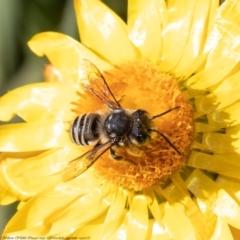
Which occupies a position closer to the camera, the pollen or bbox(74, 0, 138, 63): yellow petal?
the pollen

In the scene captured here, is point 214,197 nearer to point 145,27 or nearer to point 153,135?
point 153,135

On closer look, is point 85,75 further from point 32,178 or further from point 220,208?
point 220,208

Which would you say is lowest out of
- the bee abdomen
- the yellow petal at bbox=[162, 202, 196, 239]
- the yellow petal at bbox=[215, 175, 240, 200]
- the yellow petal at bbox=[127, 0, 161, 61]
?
the yellow petal at bbox=[162, 202, 196, 239]

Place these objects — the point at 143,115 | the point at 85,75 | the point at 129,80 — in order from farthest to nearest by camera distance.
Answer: the point at 85,75, the point at 129,80, the point at 143,115

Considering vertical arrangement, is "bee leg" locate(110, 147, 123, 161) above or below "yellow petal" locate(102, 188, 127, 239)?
above

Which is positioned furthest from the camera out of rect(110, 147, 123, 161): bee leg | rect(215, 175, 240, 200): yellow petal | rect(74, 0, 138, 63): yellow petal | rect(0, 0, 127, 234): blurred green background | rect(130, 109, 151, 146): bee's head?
rect(0, 0, 127, 234): blurred green background

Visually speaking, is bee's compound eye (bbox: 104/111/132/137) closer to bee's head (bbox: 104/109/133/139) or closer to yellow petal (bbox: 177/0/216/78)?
bee's head (bbox: 104/109/133/139)

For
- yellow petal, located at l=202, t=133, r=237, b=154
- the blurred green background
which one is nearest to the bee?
yellow petal, located at l=202, t=133, r=237, b=154

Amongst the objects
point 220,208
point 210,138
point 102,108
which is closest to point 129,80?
point 102,108
